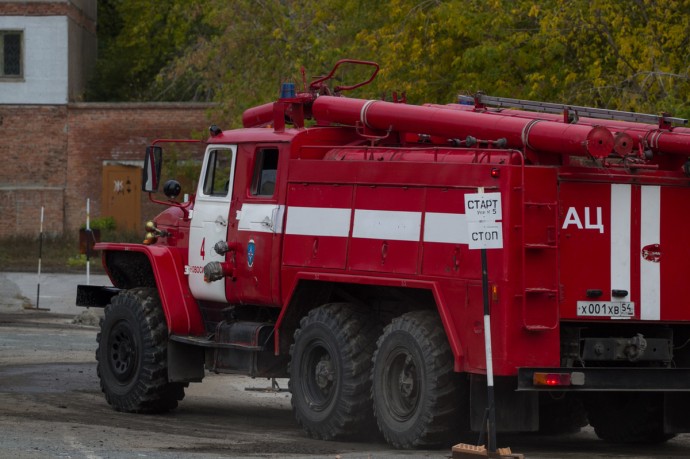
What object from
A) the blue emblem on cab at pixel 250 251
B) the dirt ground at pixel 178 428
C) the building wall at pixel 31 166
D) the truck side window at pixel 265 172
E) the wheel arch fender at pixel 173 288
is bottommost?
the dirt ground at pixel 178 428

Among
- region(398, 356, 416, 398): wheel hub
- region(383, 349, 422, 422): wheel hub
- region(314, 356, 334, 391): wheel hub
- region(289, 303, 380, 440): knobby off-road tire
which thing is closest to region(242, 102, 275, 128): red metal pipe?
region(289, 303, 380, 440): knobby off-road tire

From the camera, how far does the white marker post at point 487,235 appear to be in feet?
39.0

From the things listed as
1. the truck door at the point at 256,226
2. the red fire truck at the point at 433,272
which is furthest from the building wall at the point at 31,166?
the truck door at the point at 256,226

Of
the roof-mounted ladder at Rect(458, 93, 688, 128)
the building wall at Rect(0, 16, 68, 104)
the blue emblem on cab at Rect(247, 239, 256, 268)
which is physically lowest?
the blue emblem on cab at Rect(247, 239, 256, 268)

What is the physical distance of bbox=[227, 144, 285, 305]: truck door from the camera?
1478cm

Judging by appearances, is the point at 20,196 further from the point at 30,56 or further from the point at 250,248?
the point at 250,248

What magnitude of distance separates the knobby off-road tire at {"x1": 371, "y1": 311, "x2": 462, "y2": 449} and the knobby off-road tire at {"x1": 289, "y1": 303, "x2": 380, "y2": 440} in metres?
0.32

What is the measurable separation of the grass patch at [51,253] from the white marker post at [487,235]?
28.8 m

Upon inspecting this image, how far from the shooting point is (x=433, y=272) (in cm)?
1283

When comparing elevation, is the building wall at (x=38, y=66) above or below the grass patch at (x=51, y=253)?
above

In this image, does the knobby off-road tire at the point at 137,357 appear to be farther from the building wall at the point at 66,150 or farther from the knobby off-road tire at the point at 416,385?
the building wall at the point at 66,150

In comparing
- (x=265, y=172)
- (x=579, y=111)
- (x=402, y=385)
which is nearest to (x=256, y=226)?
(x=265, y=172)

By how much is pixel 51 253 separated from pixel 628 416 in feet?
106

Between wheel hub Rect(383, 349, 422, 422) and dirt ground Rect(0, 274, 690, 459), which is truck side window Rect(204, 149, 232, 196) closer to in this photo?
dirt ground Rect(0, 274, 690, 459)
